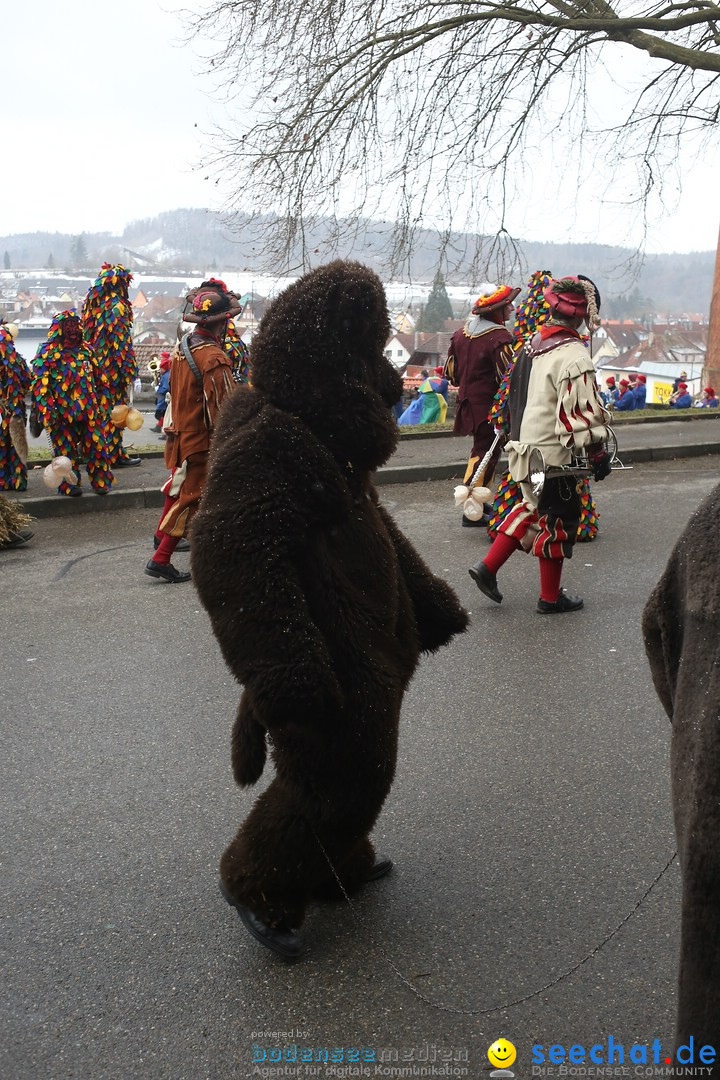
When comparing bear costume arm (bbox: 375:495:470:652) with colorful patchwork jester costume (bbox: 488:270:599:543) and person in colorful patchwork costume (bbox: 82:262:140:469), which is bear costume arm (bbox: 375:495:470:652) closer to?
colorful patchwork jester costume (bbox: 488:270:599:543)

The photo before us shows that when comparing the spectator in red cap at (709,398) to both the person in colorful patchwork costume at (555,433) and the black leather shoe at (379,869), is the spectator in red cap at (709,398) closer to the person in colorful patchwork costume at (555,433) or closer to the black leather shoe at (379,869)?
the person in colorful patchwork costume at (555,433)

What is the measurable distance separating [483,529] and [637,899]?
558 centimetres

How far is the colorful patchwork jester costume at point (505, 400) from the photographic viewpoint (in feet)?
21.5

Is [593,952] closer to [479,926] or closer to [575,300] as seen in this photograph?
[479,926]

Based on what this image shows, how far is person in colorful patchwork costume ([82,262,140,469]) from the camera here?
34.6 feet

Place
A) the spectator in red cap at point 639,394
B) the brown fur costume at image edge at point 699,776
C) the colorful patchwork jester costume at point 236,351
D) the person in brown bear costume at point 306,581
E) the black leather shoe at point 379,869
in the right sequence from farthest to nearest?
the spectator in red cap at point 639,394 < the colorful patchwork jester costume at point 236,351 < the black leather shoe at point 379,869 < the person in brown bear costume at point 306,581 < the brown fur costume at image edge at point 699,776

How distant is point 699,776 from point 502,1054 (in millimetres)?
1353

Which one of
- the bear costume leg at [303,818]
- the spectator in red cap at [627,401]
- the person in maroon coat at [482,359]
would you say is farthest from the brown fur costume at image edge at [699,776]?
the spectator in red cap at [627,401]

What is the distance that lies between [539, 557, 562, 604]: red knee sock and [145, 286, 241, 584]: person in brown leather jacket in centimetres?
221

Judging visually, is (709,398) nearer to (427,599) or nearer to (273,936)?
(427,599)

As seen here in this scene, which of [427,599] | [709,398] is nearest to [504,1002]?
[427,599]

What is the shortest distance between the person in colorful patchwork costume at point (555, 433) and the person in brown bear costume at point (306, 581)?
3.06 metres

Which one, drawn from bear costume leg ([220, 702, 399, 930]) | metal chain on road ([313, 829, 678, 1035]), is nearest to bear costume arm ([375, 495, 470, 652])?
bear costume leg ([220, 702, 399, 930])

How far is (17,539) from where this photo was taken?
8359mm
